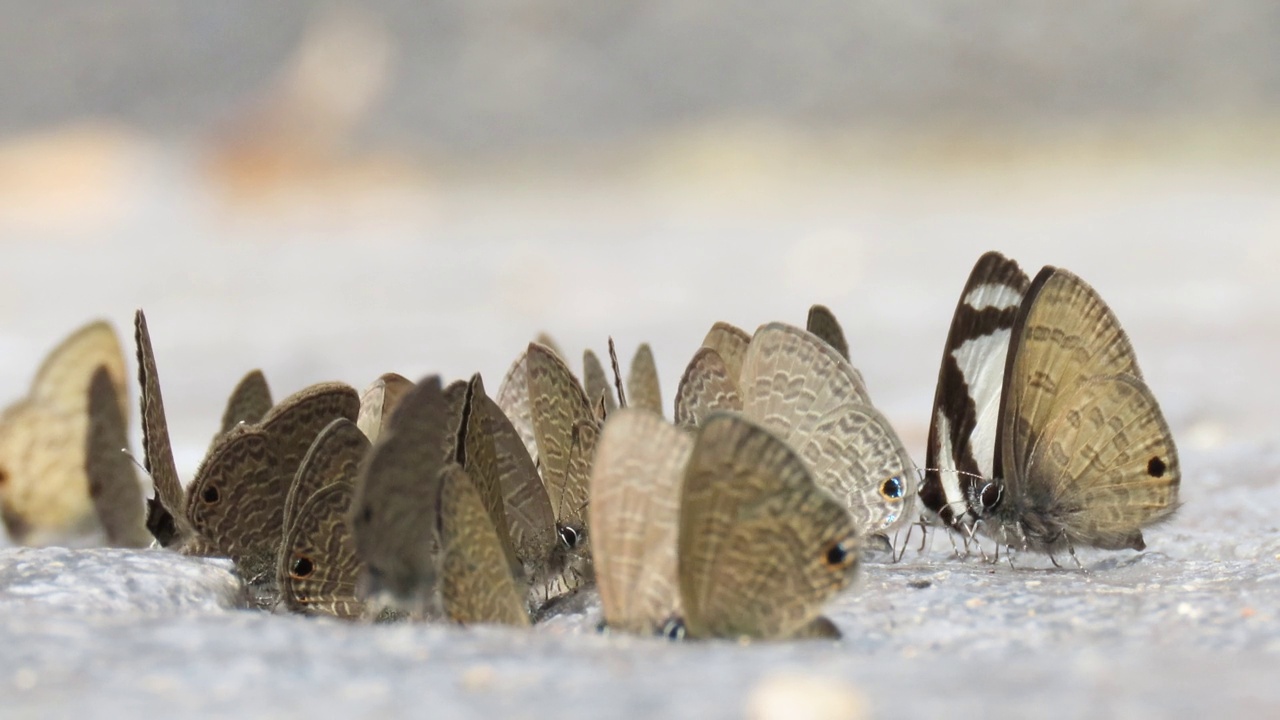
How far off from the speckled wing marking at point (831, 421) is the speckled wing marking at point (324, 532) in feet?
2.42

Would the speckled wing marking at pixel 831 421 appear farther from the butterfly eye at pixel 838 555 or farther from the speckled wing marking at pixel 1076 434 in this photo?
the butterfly eye at pixel 838 555

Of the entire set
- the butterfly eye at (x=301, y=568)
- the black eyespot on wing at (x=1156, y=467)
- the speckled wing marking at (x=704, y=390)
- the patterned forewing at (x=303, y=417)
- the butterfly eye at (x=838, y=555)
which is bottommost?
the butterfly eye at (x=301, y=568)

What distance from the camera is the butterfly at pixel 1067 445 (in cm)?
257

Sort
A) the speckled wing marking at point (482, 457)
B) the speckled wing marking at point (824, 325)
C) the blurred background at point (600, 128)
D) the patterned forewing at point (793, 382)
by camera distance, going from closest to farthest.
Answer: the speckled wing marking at point (482, 457), the patterned forewing at point (793, 382), the speckled wing marking at point (824, 325), the blurred background at point (600, 128)

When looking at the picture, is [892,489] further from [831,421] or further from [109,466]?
[109,466]

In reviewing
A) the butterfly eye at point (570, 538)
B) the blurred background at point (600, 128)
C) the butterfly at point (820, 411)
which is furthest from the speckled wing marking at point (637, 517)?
the blurred background at point (600, 128)

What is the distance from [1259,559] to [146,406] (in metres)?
1.94

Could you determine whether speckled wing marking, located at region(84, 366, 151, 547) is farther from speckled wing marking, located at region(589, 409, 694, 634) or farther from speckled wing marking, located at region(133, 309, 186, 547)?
speckled wing marking, located at region(589, 409, 694, 634)

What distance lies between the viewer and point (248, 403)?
2.88 meters

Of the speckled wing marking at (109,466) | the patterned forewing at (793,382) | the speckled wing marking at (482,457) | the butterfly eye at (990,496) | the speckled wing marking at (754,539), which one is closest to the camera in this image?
the speckled wing marking at (754,539)

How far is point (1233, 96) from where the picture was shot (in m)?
13.4

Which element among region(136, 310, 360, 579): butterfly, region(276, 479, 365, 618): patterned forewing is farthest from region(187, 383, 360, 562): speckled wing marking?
region(276, 479, 365, 618): patterned forewing

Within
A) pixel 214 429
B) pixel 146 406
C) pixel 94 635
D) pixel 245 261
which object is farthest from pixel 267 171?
pixel 94 635

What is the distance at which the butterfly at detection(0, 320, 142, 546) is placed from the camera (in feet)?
11.4
